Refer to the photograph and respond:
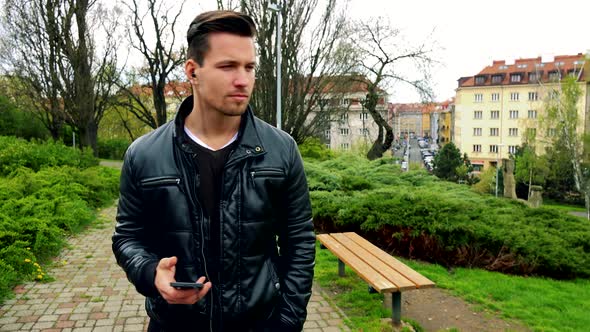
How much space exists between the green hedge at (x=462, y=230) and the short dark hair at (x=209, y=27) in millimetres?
6183

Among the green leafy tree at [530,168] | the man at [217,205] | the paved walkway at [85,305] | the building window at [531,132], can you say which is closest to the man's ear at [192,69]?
the man at [217,205]

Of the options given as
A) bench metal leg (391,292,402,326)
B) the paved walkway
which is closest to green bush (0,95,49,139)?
the paved walkway

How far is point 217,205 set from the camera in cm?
171

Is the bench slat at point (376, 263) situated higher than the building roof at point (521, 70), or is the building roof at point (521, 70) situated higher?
the building roof at point (521, 70)

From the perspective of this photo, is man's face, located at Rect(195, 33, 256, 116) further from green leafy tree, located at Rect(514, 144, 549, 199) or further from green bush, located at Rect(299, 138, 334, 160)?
green leafy tree, located at Rect(514, 144, 549, 199)

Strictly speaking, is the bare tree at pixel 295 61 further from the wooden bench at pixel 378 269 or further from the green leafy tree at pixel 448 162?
the green leafy tree at pixel 448 162

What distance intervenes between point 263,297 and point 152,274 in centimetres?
42

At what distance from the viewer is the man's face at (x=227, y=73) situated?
162cm

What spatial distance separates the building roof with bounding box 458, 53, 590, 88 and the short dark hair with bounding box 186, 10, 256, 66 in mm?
73124

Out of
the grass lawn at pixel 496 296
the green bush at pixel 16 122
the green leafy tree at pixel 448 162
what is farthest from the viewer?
the green leafy tree at pixel 448 162

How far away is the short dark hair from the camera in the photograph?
5.31ft

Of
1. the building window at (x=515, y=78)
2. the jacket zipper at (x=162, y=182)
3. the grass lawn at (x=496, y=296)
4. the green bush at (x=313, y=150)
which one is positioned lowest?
the grass lawn at (x=496, y=296)

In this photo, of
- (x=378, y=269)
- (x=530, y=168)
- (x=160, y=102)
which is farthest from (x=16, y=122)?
(x=530, y=168)

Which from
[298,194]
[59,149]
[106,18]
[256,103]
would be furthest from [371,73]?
[298,194]
